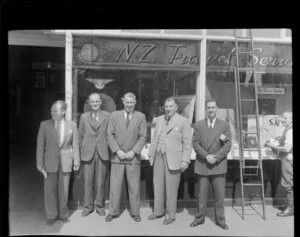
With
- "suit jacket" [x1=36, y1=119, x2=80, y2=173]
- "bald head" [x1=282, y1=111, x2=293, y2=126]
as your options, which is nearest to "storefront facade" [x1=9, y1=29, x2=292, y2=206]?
"bald head" [x1=282, y1=111, x2=293, y2=126]

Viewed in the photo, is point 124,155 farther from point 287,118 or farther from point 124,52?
point 287,118

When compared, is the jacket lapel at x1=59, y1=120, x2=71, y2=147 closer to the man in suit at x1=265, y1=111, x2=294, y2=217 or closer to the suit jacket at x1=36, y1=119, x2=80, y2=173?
the suit jacket at x1=36, y1=119, x2=80, y2=173

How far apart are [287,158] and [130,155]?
7.56 feet

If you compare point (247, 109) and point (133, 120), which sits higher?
point (247, 109)

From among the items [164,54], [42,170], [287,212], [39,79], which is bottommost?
[287,212]

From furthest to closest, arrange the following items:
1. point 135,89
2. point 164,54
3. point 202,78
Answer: point 202,78 < point 164,54 < point 135,89

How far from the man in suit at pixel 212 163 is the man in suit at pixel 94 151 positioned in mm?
1305

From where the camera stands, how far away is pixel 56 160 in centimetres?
486

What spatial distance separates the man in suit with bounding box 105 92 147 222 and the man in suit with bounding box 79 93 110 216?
4.5 inches

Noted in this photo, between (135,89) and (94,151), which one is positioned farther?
(135,89)

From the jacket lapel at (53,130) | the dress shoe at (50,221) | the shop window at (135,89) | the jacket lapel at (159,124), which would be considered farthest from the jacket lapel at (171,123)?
the dress shoe at (50,221)

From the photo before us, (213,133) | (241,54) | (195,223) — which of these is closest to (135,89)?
(213,133)

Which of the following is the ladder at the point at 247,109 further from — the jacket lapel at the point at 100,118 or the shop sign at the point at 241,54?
the jacket lapel at the point at 100,118

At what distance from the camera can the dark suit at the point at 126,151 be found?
4.92m
